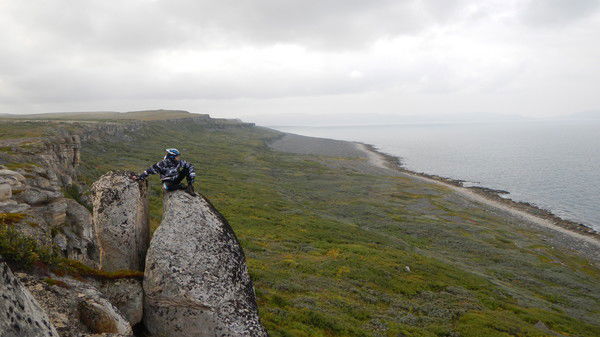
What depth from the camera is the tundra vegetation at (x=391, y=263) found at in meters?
28.0

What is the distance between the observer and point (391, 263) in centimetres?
4178

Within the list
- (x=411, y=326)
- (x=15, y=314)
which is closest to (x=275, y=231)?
(x=411, y=326)

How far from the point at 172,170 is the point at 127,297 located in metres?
5.60

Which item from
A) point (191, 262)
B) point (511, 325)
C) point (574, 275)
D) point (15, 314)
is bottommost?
point (574, 275)

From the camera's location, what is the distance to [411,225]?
67312 millimetres

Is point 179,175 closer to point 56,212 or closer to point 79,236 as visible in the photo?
point 79,236

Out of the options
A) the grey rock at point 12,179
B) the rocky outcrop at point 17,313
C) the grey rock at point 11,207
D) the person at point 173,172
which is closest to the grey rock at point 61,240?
the grey rock at point 11,207

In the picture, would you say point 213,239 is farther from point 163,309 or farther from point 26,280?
point 26,280

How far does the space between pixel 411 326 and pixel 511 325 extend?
950 centimetres

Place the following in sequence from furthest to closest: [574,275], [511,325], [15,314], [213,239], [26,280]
A: 1. [574,275]
2. [511,325]
3. [213,239]
4. [26,280]
5. [15,314]

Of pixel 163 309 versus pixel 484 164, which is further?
pixel 484 164

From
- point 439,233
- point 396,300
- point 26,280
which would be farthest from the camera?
point 439,233

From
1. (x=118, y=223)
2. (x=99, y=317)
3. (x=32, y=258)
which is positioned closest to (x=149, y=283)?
(x=99, y=317)

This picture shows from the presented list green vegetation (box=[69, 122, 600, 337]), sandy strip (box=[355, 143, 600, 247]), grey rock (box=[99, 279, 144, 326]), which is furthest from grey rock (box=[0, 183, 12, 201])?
sandy strip (box=[355, 143, 600, 247])
